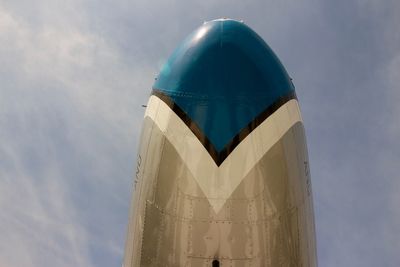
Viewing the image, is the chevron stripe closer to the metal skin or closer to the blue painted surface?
the metal skin

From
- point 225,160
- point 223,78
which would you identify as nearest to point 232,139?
point 225,160

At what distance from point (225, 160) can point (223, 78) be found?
1.50 m

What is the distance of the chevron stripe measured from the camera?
695 centimetres

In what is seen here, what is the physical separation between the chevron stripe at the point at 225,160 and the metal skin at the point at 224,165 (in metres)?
0.02

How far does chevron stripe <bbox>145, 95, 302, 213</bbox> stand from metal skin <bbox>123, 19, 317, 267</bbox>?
0.02 metres

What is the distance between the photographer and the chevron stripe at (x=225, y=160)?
22.8 ft

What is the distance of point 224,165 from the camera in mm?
6988

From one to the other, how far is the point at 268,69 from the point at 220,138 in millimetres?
1833

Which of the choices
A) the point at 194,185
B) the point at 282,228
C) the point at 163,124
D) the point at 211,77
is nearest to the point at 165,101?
the point at 163,124

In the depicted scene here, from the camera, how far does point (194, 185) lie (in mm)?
7023

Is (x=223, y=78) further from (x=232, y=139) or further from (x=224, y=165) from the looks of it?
(x=224, y=165)

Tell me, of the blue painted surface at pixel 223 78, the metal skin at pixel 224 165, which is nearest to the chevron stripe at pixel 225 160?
the metal skin at pixel 224 165

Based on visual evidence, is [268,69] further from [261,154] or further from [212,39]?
[261,154]

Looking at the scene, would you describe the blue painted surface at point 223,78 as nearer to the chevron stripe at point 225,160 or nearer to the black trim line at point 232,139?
the black trim line at point 232,139
